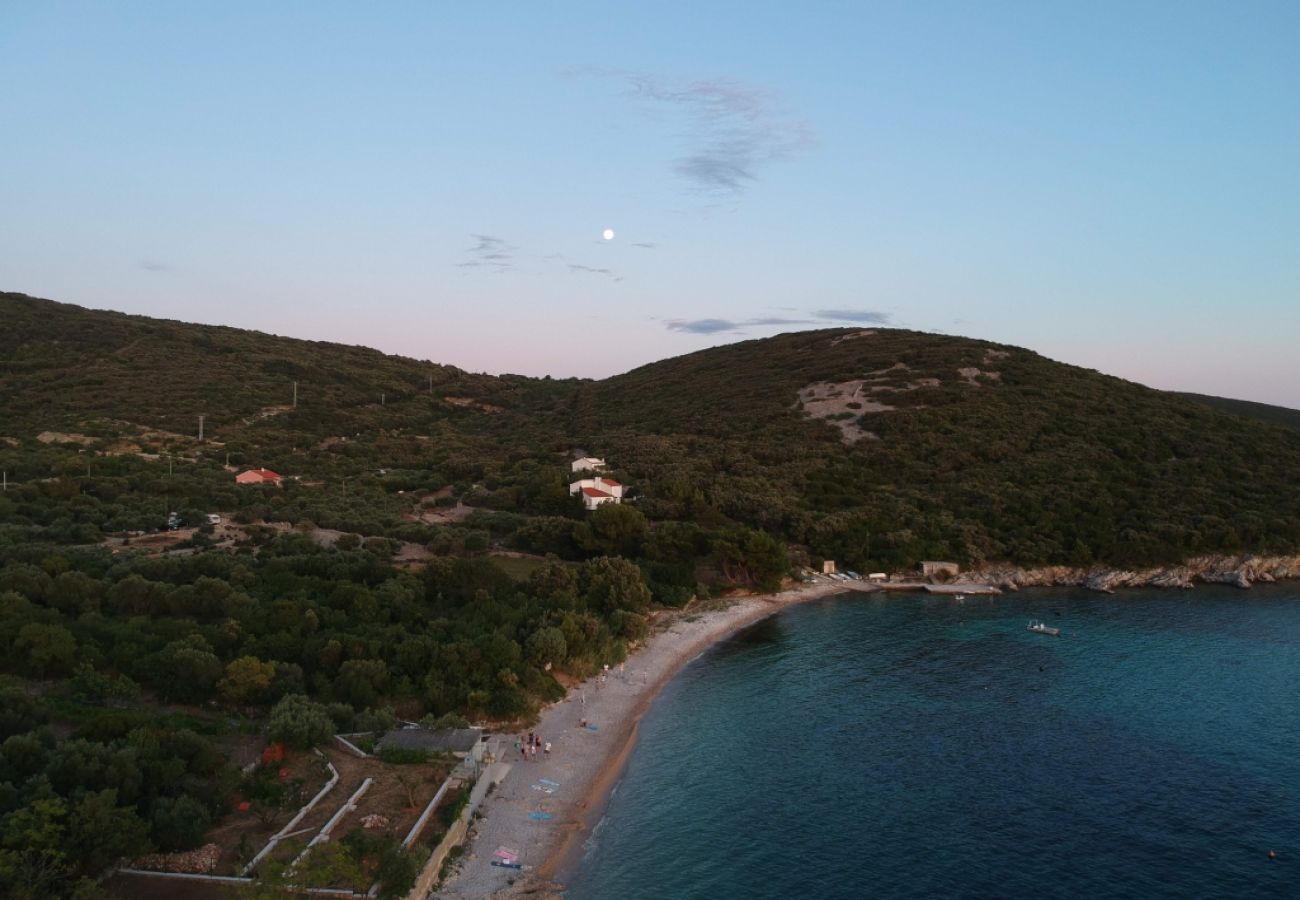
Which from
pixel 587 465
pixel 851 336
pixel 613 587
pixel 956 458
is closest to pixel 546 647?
pixel 613 587

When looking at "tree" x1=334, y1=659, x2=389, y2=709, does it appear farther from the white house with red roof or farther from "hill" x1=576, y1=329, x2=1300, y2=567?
the white house with red roof

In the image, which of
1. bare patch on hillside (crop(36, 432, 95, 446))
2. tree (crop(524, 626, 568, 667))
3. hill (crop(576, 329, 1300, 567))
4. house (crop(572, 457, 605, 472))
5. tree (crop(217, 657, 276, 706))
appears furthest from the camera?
bare patch on hillside (crop(36, 432, 95, 446))

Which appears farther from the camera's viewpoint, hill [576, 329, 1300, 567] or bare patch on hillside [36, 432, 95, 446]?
bare patch on hillside [36, 432, 95, 446]

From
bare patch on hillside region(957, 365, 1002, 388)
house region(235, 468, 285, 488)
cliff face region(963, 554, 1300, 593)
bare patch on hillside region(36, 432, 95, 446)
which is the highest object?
bare patch on hillside region(957, 365, 1002, 388)

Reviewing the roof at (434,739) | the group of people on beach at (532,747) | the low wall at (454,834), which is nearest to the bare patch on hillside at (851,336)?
the group of people on beach at (532,747)

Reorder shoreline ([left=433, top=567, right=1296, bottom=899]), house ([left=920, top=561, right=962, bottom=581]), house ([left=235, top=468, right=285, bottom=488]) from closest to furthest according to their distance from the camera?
shoreline ([left=433, top=567, right=1296, bottom=899])
house ([left=920, top=561, right=962, bottom=581])
house ([left=235, top=468, right=285, bottom=488])

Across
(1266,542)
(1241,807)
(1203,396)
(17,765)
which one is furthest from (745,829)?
(1203,396)

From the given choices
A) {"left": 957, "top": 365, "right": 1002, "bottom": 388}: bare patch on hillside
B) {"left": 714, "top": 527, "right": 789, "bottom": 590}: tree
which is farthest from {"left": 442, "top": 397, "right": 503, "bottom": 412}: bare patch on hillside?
{"left": 714, "top": 527, "right": 789, "bottom": 590}: tree
